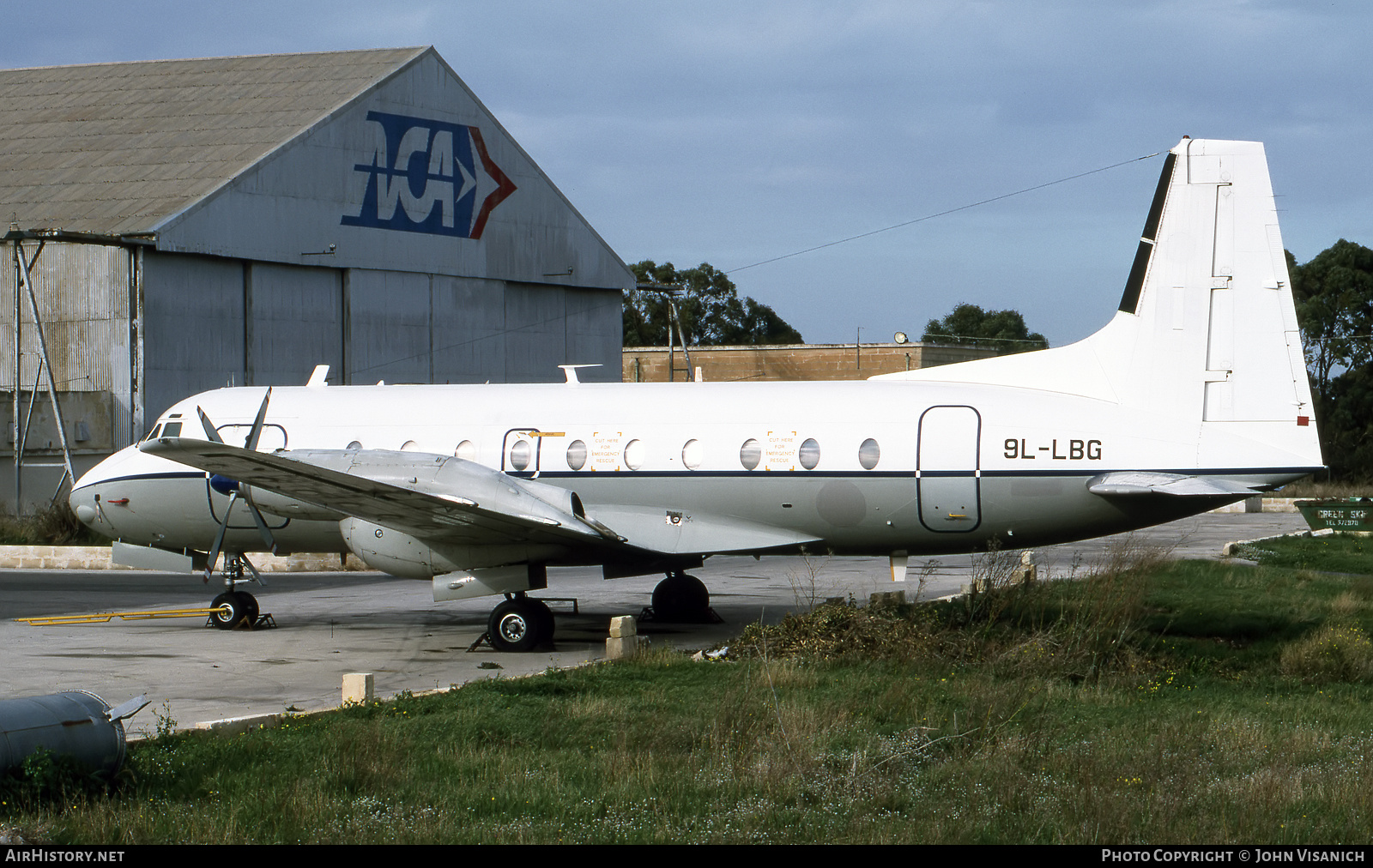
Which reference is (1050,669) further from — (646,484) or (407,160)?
(407,160)

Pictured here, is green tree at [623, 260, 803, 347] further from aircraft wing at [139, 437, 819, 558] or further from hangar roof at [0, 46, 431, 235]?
aircraft wing at [139, 437, 819, 558]

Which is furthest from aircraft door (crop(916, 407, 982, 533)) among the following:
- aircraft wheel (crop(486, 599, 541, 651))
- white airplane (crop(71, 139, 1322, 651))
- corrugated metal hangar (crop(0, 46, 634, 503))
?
corrugated metal hangar (crop(0, 46, 634, 503))

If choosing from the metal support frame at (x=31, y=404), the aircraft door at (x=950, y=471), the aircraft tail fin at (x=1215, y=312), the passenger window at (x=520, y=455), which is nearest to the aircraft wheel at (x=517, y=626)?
the passenger window at (x=520, y=455)

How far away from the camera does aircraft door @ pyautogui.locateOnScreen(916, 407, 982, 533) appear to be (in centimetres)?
1669

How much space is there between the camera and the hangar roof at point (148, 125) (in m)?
41.9

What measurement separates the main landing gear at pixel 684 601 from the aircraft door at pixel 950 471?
4.85 metres

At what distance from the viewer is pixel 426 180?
157ft

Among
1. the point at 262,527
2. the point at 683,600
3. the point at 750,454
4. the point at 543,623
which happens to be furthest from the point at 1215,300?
the point at 262,527

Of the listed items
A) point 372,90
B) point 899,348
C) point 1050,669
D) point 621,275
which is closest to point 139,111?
point 372,90

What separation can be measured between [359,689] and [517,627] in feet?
15.1

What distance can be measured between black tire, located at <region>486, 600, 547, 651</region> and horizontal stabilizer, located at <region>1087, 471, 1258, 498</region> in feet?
24.2

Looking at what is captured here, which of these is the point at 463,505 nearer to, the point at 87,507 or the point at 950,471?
the point at 950,471

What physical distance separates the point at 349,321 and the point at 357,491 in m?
30.1

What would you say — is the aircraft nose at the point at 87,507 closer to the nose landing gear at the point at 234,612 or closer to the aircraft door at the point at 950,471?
the nose landing gear at the point at 234,612
